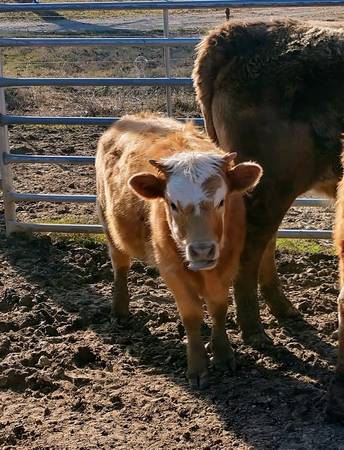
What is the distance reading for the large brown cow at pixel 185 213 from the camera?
4.46 meters

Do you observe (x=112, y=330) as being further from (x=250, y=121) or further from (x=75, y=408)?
(x=250, y=121)

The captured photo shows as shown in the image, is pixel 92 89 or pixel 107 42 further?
pixel 92 89

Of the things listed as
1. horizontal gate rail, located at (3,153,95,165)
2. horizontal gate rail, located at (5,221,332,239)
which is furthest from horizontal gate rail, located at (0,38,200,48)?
horizontal gate rail, located at (5,221,332,239)

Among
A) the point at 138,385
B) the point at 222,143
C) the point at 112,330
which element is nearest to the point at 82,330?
the point at 112,330

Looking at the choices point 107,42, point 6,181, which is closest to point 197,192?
point 107,42

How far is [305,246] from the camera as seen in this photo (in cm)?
720

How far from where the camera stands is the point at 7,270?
6812 millimetres

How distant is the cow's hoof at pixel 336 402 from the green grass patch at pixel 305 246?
2.83 metres

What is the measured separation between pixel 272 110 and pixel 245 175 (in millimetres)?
665

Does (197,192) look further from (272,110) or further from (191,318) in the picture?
(272,110)

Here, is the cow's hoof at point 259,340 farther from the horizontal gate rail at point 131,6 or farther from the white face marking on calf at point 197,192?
the horizontal gate rail at point 131,6

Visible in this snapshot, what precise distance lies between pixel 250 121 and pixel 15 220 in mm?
3137

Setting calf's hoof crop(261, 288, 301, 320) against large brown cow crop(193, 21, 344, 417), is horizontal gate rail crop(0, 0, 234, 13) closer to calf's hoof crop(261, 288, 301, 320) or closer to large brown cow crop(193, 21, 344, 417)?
large brown cow crop(193, 21, 344, 417)

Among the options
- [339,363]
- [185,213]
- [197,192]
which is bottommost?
[339,363]
